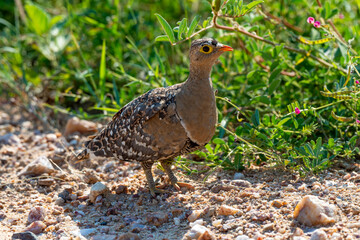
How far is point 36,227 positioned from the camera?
3.62 metres

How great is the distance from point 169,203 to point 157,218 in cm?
34

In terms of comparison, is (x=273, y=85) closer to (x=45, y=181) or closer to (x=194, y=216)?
(x=194, y=216)

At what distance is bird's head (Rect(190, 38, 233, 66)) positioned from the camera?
3799 millimetres

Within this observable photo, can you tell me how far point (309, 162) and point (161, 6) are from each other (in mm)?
4131

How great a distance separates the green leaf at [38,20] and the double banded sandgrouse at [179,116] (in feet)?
9.55

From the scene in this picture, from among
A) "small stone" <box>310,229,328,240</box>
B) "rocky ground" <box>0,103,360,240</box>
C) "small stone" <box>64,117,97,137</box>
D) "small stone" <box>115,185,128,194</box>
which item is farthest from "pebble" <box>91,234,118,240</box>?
"small stone" <box>64,117,97,137</box>

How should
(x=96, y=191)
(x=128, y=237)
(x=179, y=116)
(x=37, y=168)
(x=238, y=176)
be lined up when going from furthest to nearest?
(x=37, y=168) < (x=238, y=176) < (x=96, y=191) < (x=179, y=116) < (x=128, y=237)

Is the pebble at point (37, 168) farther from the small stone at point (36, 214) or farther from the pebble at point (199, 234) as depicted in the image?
the pebble at point (199, 234)

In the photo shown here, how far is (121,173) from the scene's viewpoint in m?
4.64

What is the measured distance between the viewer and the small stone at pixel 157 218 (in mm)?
3594

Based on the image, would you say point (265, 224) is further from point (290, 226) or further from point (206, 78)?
point (206, 78)

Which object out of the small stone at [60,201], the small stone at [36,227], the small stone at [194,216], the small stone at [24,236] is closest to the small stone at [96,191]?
the small stone at [60,201]

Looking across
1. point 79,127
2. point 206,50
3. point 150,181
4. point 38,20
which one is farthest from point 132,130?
point 38,20

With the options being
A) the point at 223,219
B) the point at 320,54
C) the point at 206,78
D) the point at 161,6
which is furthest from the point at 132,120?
the point at 161,6
